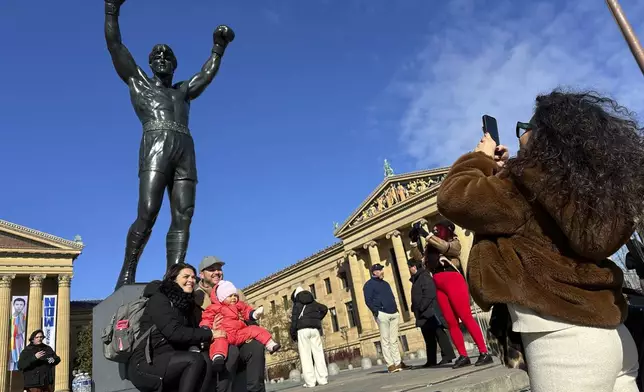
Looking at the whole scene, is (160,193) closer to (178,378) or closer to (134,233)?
(134,233)

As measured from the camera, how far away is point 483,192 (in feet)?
5.63

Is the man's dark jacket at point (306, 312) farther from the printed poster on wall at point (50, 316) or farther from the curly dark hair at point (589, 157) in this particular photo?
the printed poster on wall at point (50, 316)

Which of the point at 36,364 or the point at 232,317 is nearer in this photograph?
the point at 232,317

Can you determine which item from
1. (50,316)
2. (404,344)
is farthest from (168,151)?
(50,316)

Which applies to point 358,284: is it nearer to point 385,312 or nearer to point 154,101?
point 385,312

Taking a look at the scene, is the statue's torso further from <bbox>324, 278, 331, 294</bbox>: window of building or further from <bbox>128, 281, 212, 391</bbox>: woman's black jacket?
<bbox>324, 278, 331, 294</bbox>: window of building

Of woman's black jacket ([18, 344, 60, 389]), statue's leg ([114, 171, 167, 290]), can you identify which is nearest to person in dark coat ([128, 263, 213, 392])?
statue's leg ([114, 171, 167, 290])

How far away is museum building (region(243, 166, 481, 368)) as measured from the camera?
40.2 meters

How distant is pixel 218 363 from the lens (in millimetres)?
3604

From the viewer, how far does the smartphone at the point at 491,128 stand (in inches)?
83.7

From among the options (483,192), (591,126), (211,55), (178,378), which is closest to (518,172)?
(483,192)

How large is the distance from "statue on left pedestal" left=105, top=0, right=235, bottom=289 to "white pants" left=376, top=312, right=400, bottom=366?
412 centimetres

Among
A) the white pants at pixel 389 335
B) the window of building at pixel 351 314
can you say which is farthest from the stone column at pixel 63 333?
the white pants at pixel 389 335

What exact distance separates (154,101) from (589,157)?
15.5 ft
